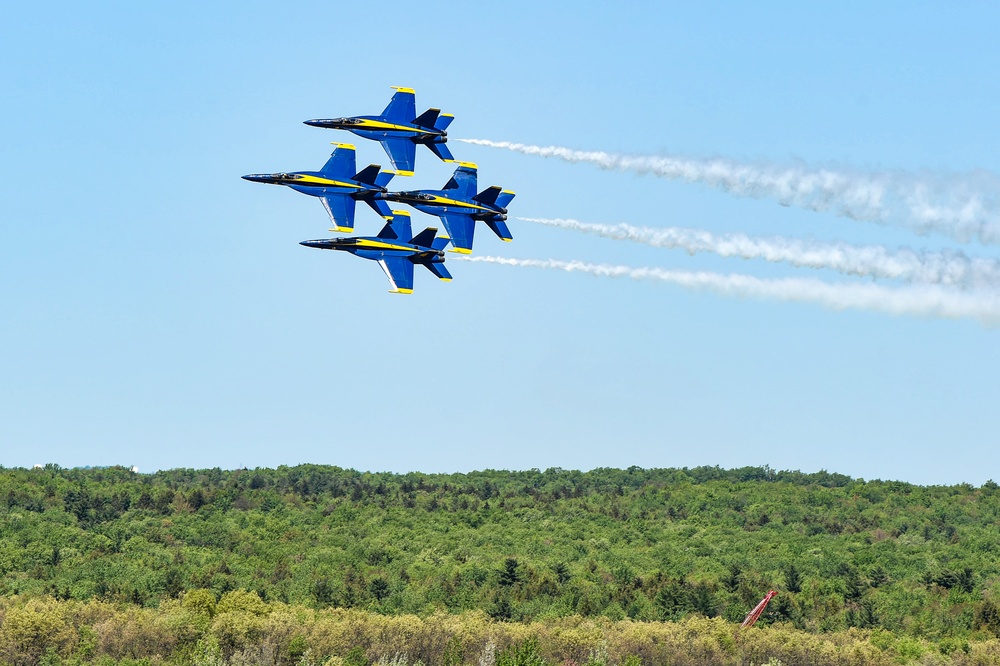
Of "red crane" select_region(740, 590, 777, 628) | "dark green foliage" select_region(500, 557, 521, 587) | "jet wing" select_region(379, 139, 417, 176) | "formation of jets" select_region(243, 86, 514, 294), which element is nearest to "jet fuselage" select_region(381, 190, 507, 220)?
"formation of jets" select_region(243, 86, 514, 294)

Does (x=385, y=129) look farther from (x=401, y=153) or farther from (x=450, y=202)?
(x=450, y=202)

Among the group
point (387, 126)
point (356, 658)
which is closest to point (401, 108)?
point (387, 126)

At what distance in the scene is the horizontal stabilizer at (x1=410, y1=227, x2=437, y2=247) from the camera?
104312 millimetres

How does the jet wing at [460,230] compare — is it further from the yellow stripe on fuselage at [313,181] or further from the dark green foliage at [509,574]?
the dark green foliage at [509,574]

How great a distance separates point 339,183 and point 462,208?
7.96 metres

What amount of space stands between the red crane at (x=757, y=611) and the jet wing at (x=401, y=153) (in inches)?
2747

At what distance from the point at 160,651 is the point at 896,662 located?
59.7 meters

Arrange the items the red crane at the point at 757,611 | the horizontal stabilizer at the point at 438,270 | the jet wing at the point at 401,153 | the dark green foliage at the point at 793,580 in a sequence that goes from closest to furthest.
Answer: the jet wing at the point at 401,153 → the horizontal stabilizer at the point at 438,270 → the red crane at the point at 757,611 → the dark green foliage at the point at 793,580

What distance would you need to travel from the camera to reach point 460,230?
103m

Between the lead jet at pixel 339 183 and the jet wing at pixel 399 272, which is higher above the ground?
the lead jet at pixel 339 183

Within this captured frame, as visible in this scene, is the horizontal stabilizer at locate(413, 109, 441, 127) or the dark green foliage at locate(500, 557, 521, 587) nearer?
the horizontal stabilizer at locate(413, 109, 441, 127)

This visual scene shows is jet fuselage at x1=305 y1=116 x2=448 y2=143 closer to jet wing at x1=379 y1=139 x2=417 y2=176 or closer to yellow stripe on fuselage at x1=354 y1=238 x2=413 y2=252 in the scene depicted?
jet wing at x1=379 y1=139 x2=417 y2=176

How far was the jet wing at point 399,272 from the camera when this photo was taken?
4031 inches

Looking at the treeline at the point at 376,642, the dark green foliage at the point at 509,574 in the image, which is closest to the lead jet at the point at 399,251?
the treeline at the point at 376,642
